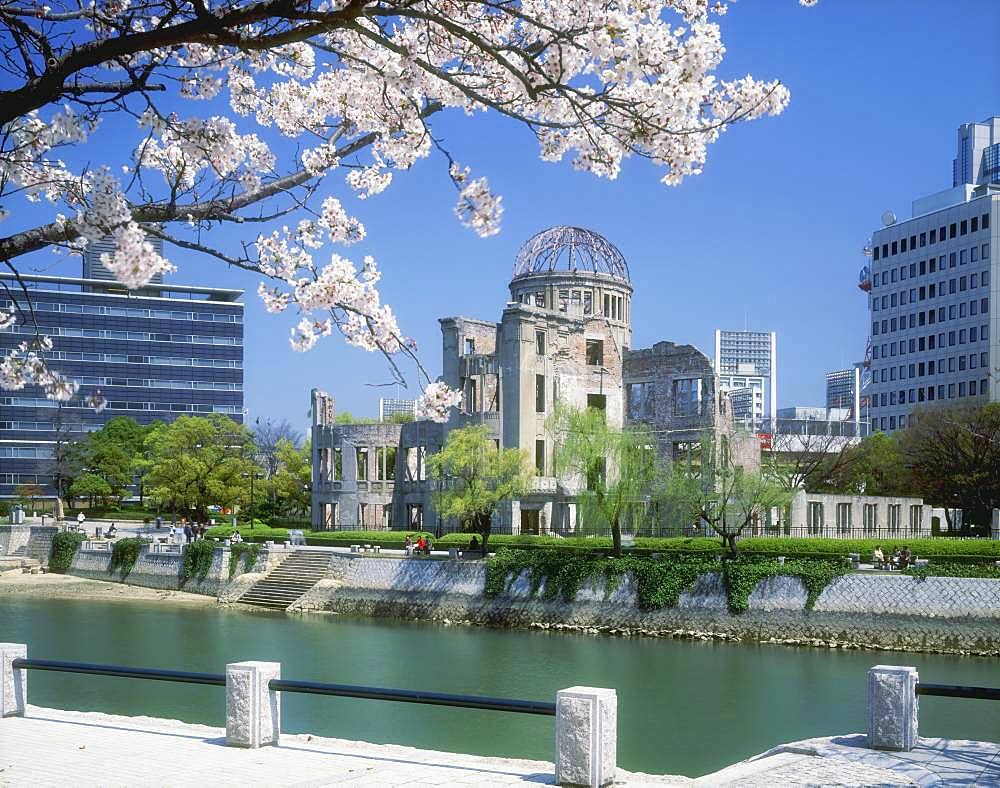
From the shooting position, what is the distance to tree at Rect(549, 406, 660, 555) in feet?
127

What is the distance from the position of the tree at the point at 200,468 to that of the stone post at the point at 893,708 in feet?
163

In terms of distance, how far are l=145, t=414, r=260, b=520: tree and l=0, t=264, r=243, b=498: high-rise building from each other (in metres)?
36.3

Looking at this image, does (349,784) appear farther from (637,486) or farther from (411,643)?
(637,486)

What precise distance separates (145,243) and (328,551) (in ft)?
120

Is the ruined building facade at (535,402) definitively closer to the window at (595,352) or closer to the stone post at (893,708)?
the window at (595,352)

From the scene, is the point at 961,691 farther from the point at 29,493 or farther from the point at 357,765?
the point at 29,493

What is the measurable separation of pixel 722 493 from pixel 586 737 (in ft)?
96.1

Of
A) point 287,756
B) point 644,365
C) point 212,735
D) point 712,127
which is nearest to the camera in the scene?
point 712,127

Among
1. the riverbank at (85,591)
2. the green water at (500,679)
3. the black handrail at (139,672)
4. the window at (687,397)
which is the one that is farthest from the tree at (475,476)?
the black handrail at (139,672)

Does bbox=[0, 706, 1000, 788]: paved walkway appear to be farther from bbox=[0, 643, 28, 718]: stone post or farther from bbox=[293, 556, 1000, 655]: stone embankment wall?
bbox=[293, 556, 1000, 655]: stone embankment wall

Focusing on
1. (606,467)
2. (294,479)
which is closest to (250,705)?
(606,467)

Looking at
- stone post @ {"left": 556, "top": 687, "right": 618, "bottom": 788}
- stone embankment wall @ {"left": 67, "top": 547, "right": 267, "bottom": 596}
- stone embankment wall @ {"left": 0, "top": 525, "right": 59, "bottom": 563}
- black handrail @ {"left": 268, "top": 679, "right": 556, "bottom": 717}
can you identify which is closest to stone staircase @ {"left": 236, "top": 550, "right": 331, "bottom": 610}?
stone embankment wall @ {"left": 67, "top": 547, "right": 267, "bottom": 596}

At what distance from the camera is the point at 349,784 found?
9.38 m

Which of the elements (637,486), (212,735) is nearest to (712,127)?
(212,735)
